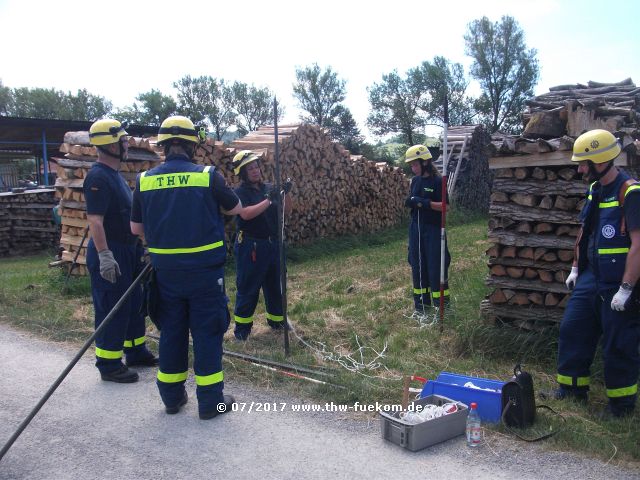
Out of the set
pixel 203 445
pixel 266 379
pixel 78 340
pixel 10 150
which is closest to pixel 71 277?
pixel 78 340

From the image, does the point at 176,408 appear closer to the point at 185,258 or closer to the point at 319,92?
the point at 185,258

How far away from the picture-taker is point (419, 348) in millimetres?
5781

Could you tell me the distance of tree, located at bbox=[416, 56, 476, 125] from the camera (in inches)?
1726

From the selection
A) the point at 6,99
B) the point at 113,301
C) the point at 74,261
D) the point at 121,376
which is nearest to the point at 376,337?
the point at 121,376

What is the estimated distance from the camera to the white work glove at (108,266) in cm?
482

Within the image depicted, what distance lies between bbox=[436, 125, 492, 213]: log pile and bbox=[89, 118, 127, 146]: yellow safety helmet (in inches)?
601

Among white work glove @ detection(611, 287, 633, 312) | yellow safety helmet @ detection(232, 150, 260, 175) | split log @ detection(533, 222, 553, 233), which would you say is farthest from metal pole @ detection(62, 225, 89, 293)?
white work glove @ detection(611, 287, 633, 312)

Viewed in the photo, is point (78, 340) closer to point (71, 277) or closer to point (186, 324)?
point (186, 324)

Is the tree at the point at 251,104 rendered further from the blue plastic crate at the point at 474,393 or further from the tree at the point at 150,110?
the blue plastic crate at the point at 474,393

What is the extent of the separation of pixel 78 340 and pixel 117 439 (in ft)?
8.84

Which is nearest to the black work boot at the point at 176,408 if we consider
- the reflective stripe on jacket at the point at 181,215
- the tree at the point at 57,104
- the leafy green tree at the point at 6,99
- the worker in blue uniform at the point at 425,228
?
the reflective stripe on jacket at the point at 181,215

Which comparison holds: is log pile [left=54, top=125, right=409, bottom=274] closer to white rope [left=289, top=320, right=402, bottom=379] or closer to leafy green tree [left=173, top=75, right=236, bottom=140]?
white rope [left=289, top=320, right=402, bottom=379]

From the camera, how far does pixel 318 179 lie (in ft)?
44.3

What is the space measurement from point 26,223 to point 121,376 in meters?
13.9
